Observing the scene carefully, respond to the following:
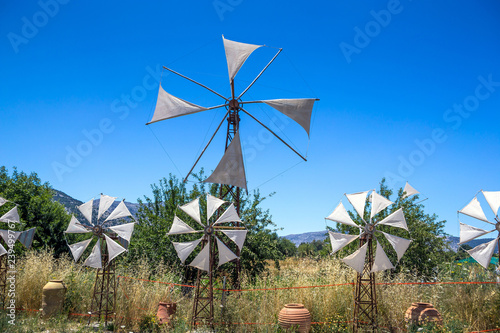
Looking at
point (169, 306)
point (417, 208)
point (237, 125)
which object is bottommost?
point (169, 306)

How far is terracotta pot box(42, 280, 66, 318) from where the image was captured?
10.1 metres

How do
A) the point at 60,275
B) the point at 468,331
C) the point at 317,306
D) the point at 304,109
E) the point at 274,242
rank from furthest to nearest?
the point at 274,242
the point at 60,275
the point at 304,109
the point at 317,306
the point at 468,331

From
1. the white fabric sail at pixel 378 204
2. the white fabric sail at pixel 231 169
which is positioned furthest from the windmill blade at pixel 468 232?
the white fabric sail at pixel 231 169

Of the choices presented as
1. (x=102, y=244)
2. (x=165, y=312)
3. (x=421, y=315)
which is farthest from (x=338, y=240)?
(x=102, y=244)

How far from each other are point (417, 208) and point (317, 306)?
9.56m

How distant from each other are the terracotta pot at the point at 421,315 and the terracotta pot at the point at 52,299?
9.06 m

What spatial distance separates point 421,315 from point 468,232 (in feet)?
7.56

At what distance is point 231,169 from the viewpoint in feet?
31.0

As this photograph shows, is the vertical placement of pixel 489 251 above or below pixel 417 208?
below

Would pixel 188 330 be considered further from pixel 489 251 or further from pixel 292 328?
pixel 489 251

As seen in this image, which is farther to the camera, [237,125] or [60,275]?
[60,275]

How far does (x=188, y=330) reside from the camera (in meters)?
8.55

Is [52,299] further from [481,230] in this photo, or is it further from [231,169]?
[481,230]

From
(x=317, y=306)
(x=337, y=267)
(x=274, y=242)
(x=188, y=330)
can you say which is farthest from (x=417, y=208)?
(x=188, y=330)
